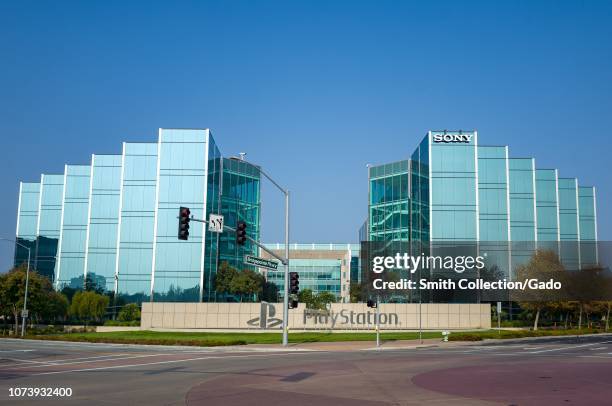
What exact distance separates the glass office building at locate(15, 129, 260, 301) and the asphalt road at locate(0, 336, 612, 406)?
170 feet

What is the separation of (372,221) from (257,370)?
2761 inches

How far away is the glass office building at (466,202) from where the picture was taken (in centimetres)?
8550

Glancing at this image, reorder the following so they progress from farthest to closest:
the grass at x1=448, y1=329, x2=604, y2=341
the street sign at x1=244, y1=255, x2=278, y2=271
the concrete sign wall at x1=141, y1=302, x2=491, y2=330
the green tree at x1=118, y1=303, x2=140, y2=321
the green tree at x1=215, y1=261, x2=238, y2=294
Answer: the green tree at x1=215, y1=261, x2=238, y2=294, the green tree at x1=118, y1=303, x2=140, y2=321, the concrete sign wall at x1=141, y1=302, x2=491, y2=330, the grass at x1=448, y1=329, x2=604, y2=341, the street sign at x1=244, y1=255, x2=278, y2=271

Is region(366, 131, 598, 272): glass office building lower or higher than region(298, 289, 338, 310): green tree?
higher

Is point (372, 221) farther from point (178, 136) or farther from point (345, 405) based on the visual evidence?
point (345, 405)

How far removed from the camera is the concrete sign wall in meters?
69.8

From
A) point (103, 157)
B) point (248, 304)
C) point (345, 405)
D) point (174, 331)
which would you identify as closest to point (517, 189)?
point (248, 304)

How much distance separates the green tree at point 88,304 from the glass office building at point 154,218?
3.98 meters

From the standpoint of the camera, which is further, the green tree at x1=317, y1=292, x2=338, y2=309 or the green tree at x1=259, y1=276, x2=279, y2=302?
the green tree at x1=259, y1=276, x2=279, y2=302

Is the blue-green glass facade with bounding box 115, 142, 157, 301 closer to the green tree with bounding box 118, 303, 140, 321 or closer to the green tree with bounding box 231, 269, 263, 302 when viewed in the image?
the green tree with bounding box 118, 303, 140, 321

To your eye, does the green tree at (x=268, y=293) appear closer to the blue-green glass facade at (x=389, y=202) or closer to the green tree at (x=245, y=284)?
the green tree at (x=245, y=284)

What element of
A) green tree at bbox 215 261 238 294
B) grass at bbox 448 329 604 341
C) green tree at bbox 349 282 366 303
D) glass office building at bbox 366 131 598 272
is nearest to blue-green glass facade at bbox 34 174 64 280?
green tree at bbox 215 261 238 294

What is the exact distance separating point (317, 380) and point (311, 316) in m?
50.1

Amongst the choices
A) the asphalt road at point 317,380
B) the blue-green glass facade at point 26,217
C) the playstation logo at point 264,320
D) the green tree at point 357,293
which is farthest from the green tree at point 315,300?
the blue-green glass facade at point 26,217
